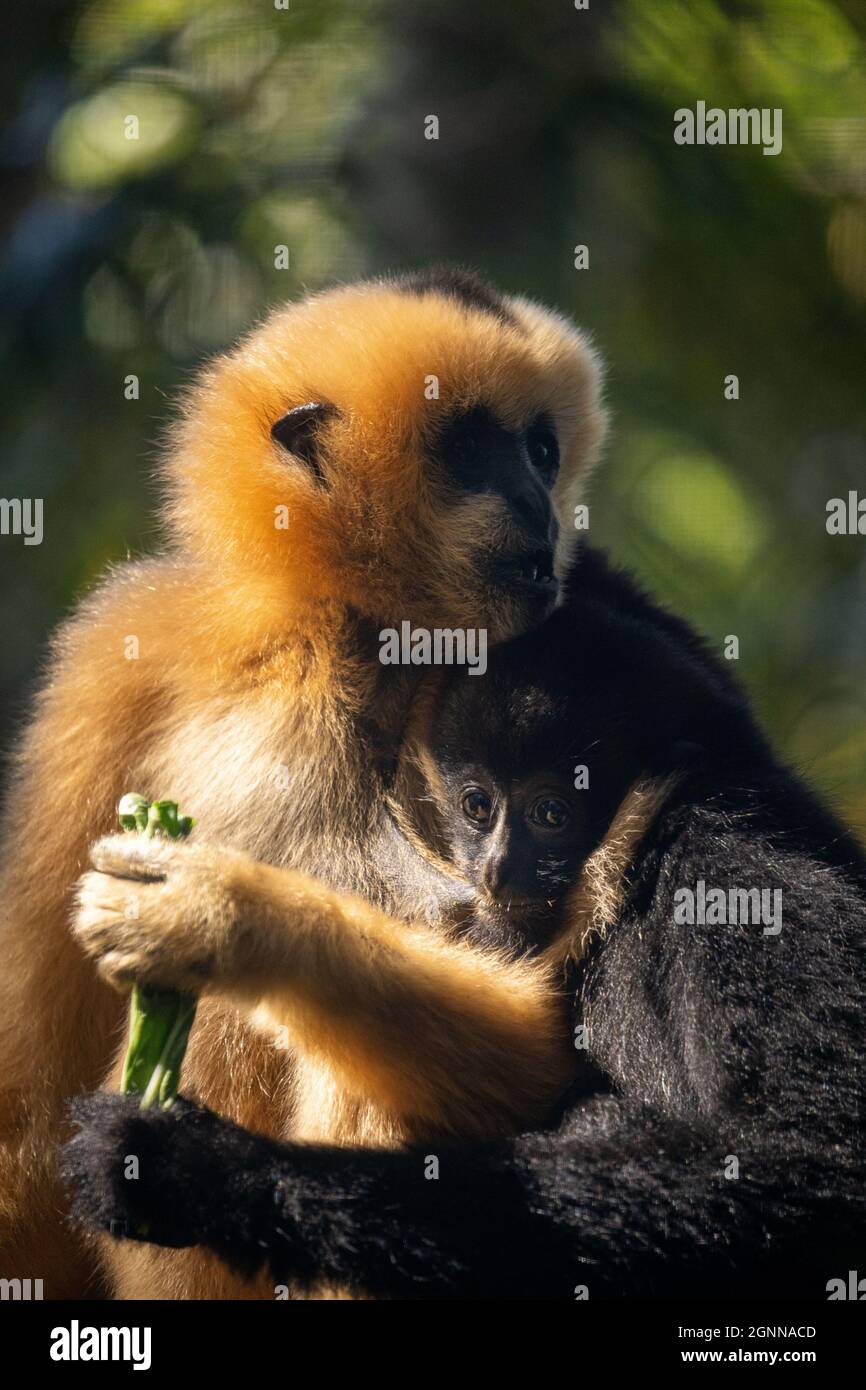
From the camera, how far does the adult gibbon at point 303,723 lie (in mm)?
3152

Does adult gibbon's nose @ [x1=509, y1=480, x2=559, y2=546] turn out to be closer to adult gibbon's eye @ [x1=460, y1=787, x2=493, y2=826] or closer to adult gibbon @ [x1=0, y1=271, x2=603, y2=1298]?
adult gibbon @ [x1=0, y1=271, x2=603, y2=1298]

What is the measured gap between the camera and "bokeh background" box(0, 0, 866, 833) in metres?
5.70

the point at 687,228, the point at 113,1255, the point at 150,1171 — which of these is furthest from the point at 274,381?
the point at 687,228

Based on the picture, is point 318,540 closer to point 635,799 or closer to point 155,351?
point 635,799

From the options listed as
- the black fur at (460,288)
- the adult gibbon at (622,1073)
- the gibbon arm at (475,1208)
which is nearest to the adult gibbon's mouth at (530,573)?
the adult gibbon at (622,1073)

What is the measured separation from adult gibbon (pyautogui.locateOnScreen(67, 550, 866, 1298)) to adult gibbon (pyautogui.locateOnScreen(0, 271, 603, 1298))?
20 cm

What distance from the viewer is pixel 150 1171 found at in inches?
111

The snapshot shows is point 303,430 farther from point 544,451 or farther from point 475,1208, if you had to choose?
point 475,1208

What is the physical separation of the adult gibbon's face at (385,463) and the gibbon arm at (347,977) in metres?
0.86

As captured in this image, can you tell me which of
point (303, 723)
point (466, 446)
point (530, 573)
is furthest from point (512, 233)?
point (303, 723)

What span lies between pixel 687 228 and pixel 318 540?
3.44 metres

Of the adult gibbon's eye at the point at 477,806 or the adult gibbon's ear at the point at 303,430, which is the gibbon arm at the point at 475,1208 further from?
the adult gibbon's ear at the point at 303,430

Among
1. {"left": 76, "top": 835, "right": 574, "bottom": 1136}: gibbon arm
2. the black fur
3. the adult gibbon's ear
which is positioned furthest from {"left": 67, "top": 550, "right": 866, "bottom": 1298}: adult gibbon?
the black fur

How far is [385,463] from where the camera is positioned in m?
3.75
